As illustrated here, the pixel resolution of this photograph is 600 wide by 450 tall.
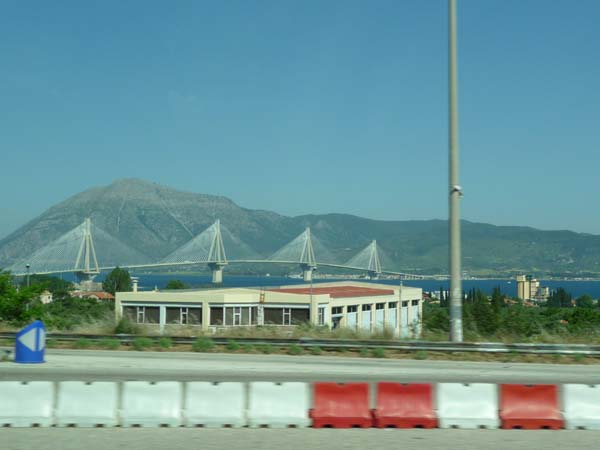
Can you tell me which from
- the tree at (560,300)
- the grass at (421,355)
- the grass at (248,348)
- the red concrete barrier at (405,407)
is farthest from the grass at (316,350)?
the tree at (560,300)

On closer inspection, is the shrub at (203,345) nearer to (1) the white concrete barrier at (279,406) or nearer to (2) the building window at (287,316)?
(1) the white concrete barrier at (279,406)

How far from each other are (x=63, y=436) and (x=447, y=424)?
15.4 ft

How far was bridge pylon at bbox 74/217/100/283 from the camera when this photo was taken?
125 m

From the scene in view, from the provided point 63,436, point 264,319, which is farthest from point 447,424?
point 264,319

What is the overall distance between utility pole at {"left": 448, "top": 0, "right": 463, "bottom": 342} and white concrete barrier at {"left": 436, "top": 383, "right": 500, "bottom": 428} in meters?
7.68

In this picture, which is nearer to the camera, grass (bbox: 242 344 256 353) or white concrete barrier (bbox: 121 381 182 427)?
white concrete barrier (bbox: 121 381 182 427)

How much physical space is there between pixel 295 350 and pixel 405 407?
28.5 feet

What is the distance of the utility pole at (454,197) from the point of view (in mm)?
17469

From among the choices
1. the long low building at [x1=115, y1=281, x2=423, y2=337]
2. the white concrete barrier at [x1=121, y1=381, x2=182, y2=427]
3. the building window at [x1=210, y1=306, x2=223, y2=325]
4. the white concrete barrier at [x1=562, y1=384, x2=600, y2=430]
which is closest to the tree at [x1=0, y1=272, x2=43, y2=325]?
the white concrete barrier at [x1=121, y1=381, x2=182, y2=427]

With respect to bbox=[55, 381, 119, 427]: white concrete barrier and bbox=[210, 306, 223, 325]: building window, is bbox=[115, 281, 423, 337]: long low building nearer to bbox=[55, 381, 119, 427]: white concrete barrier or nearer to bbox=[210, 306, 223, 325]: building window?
bbox=[210, 306, 223, 325]: building window

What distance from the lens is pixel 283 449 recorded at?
821 centimetres

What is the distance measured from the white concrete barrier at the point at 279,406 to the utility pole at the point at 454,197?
8442mm

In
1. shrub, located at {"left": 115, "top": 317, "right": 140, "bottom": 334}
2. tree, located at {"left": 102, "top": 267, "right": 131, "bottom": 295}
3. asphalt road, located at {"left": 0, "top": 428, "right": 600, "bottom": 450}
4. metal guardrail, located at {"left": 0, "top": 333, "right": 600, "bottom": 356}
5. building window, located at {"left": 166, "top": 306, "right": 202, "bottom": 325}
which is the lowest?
building window, located at {"left": 166, "top": 306, "right": 202, "bottom": 325}

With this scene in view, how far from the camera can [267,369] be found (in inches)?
590
